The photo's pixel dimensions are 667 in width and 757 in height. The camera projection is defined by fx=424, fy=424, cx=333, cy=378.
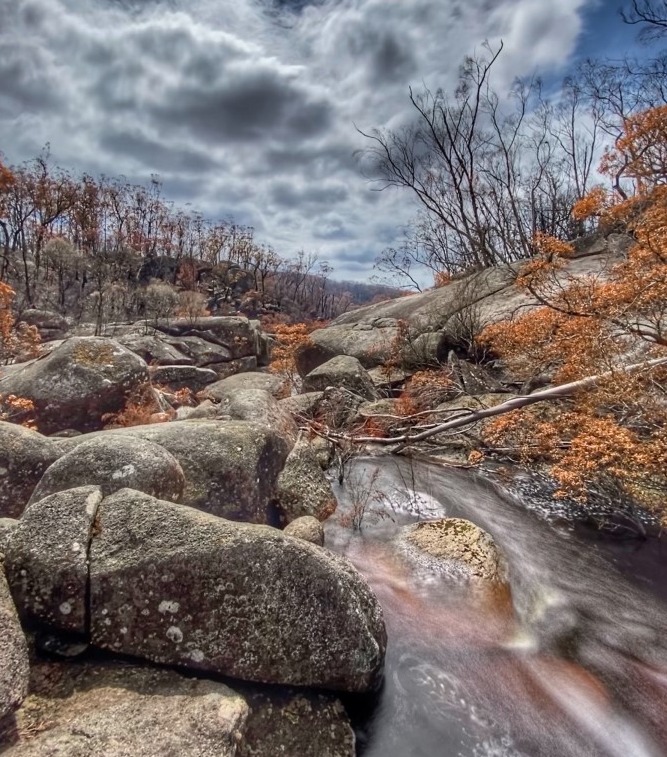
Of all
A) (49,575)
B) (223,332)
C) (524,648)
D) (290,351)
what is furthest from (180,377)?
(524,648)

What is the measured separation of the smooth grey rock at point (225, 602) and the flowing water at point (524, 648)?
85cm

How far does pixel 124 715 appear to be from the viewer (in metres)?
2.67

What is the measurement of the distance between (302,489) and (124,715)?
4.61 meters

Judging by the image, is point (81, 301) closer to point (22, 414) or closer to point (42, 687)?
point (22, 414)

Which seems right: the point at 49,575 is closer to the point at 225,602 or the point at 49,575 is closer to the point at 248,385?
the point at 225,602

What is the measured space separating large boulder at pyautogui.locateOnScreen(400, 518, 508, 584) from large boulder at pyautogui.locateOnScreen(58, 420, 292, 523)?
93.3 inches

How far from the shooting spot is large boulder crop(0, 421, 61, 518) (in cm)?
560

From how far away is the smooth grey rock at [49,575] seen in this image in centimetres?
322

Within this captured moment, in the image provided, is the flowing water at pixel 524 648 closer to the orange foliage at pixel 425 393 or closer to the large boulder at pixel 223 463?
the large boulder at pixel 223 463

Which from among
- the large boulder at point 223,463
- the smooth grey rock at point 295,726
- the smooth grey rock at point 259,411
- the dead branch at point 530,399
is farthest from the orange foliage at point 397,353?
the smooth grey rock at point 295,726

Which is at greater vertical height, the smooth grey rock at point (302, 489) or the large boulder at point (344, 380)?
the large boulder at point (344, 380)

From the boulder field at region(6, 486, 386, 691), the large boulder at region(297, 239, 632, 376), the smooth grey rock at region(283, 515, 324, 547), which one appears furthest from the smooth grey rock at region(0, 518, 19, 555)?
the large boulder at region(297, 239, 632, 376)

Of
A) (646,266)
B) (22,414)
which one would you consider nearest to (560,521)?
Answer: (646,266)

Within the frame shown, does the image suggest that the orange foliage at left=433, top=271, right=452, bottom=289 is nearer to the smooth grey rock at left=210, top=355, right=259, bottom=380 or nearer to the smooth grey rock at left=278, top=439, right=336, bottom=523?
the smooth grey rock at left=210, top=355, right=259, bottom=380
